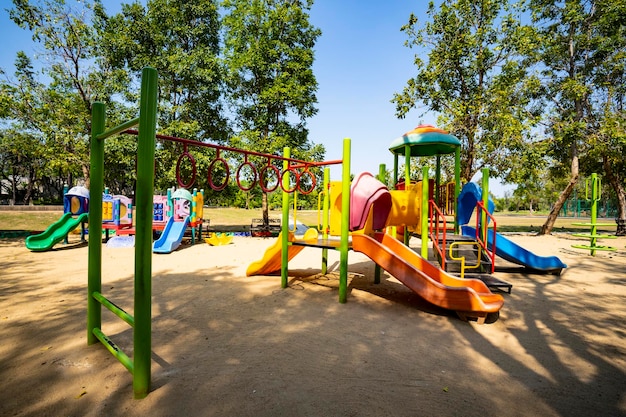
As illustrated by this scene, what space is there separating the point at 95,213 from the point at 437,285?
13.1 ft

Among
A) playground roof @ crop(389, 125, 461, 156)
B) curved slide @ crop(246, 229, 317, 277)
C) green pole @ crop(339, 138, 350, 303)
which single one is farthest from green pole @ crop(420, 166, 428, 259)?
curved slide @ crop(246, 229, 317, 277)

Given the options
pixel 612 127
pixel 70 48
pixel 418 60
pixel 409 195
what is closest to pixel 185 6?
pixel 70 48

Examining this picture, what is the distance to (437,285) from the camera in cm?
431

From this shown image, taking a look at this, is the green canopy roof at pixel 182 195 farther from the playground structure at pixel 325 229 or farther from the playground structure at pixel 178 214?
the playground structure at pixel 325 229

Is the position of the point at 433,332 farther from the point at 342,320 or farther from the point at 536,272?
the point at 536,272

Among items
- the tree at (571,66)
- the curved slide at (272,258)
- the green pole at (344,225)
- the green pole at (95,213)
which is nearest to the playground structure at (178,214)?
the curved slide at (272,258)

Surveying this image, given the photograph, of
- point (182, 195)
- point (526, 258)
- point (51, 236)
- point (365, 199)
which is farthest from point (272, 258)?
point (51, 236)

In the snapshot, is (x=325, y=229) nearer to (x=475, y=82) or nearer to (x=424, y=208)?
(x=424, y=208)

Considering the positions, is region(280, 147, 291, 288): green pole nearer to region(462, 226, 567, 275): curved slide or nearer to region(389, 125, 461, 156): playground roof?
region(389, 125, 461, 156): playground roof

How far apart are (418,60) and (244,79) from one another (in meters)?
8.97

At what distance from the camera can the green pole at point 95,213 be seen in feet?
9.77

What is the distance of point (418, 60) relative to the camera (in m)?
15.5

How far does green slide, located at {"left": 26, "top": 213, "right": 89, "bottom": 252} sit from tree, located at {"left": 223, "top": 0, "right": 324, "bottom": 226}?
25.9ft

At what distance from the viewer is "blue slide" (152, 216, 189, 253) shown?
1009cm
